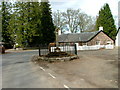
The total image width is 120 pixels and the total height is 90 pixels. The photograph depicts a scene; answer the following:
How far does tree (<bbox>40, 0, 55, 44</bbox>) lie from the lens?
4228 cm

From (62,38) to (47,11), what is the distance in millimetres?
10181

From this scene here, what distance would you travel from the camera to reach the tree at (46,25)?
42281 mm

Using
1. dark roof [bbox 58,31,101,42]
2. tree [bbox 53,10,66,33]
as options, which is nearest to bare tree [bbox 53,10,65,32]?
tree [bbox 53,10,66,33]

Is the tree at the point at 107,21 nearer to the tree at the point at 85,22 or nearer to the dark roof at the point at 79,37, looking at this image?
the tree at the point at 85,22

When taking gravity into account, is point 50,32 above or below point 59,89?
above

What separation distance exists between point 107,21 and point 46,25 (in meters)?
20.5

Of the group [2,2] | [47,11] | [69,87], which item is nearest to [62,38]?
[47,11]

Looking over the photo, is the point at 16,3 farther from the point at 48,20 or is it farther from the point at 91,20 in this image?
the point at 91,20

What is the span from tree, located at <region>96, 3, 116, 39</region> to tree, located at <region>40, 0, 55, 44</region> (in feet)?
57.4

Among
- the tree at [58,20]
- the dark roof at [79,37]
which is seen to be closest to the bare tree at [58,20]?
the tree at [58,20]

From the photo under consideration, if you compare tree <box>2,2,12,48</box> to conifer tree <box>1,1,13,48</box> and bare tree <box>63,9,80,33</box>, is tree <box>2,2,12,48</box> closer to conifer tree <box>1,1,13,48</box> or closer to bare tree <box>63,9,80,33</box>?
conifer tree <box>1,1,13,48</box>

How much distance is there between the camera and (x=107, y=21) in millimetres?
46531

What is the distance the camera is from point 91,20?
59.2 meters

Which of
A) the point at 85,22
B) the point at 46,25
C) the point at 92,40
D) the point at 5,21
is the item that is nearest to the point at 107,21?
the point at 85,22
